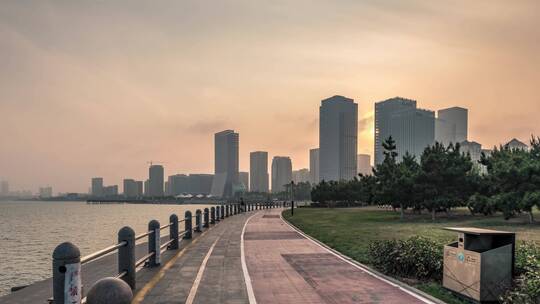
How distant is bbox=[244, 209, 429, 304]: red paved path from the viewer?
10062 millimetres

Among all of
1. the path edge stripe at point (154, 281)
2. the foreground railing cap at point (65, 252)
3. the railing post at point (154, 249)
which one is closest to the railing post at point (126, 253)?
the path edge stripe at point (154, 281)

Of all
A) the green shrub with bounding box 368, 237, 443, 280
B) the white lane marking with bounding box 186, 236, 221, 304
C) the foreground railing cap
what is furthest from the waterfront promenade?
the foreground railing cap

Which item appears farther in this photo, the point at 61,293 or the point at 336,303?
the point at 336,303

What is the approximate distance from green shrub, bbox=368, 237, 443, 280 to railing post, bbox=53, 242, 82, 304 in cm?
930

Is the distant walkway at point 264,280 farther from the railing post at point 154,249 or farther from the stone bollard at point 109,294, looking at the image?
the stone bollard at point 109,294

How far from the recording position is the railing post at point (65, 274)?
21.0 feet

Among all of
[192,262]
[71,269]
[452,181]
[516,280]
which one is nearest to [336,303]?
[516,280]

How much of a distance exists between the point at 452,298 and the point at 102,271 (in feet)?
40.0

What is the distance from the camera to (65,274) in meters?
6.41

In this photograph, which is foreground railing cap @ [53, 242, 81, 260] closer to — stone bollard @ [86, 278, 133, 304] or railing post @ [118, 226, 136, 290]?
stone bollard @ [86, 278, 133, 304]

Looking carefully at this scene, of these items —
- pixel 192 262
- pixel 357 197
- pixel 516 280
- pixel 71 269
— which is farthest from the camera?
pixel 357 197

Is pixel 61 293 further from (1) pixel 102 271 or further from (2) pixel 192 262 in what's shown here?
(1) pixel 102 271

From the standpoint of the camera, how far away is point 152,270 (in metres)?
13.2

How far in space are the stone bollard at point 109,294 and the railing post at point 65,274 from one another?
51 centimetres
